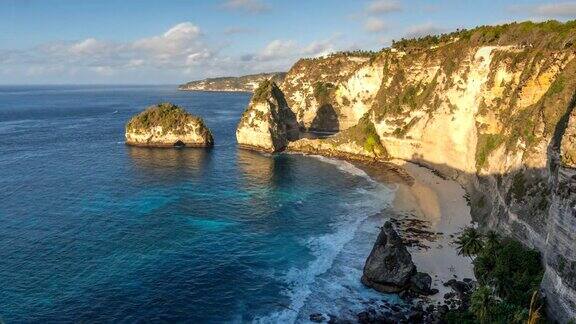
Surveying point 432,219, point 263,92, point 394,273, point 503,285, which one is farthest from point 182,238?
point 263,92

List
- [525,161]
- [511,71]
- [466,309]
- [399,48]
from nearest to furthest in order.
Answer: [466,309]
[525,161]
[511,71]
[399,48]

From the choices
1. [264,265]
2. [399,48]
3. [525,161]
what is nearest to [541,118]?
[525,161]

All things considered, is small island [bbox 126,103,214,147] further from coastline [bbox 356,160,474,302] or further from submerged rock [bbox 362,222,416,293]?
submerged rock [bbox 362,222,416,293]

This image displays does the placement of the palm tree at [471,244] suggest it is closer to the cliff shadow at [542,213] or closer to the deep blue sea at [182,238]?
the cliff shadow at [542,213]

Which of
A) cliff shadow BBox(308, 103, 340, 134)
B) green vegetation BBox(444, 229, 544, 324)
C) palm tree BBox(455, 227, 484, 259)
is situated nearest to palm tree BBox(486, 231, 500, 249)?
green vegetation BBox(444, 229, 544, 324)

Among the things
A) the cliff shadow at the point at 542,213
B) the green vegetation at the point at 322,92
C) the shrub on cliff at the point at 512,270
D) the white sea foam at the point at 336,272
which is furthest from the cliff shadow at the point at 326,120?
the shrub on cliff at the point at 512,270

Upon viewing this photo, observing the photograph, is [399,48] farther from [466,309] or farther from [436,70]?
[466,309]
